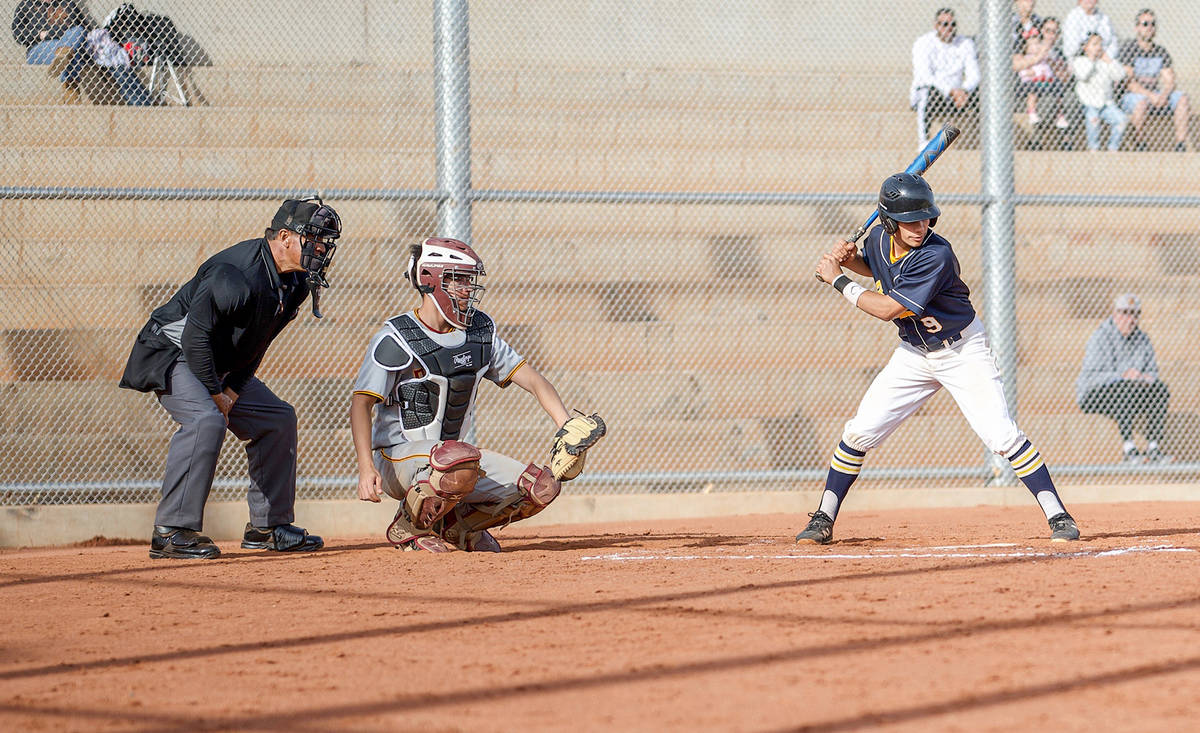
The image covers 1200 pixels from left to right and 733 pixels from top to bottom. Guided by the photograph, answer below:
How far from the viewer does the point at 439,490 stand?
19.4 feet

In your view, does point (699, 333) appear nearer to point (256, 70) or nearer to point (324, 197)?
point (324, 197)

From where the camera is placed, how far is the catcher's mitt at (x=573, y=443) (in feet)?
19.7

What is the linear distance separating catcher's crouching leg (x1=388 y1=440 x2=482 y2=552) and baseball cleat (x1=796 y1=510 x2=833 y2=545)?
1.65m

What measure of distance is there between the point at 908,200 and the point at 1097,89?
226 inches

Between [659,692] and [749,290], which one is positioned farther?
[749,290]

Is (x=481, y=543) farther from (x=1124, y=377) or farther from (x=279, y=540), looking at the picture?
(x=1124, y=377)

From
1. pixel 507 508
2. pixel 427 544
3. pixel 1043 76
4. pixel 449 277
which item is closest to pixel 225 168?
pixel 449 277

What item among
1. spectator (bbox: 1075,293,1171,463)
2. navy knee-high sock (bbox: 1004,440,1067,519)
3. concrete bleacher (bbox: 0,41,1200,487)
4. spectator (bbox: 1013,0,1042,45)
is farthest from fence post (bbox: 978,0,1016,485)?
navy knee-high sock (bbox: 1004,440,1067,519)

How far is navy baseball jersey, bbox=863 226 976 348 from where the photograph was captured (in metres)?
6.01

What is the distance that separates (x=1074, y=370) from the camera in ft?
34.2

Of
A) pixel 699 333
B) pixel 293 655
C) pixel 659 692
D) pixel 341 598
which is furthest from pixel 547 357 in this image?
pixel 659 692

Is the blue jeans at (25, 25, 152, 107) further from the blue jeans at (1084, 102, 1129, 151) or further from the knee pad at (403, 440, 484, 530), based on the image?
the blue jeans at (1084, 102, 1129, 151)

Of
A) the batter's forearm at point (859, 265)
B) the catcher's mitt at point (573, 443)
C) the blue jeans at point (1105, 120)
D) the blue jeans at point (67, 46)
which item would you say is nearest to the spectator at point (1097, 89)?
the blue jeans at point (1105, 120)

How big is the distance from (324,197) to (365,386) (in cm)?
197
